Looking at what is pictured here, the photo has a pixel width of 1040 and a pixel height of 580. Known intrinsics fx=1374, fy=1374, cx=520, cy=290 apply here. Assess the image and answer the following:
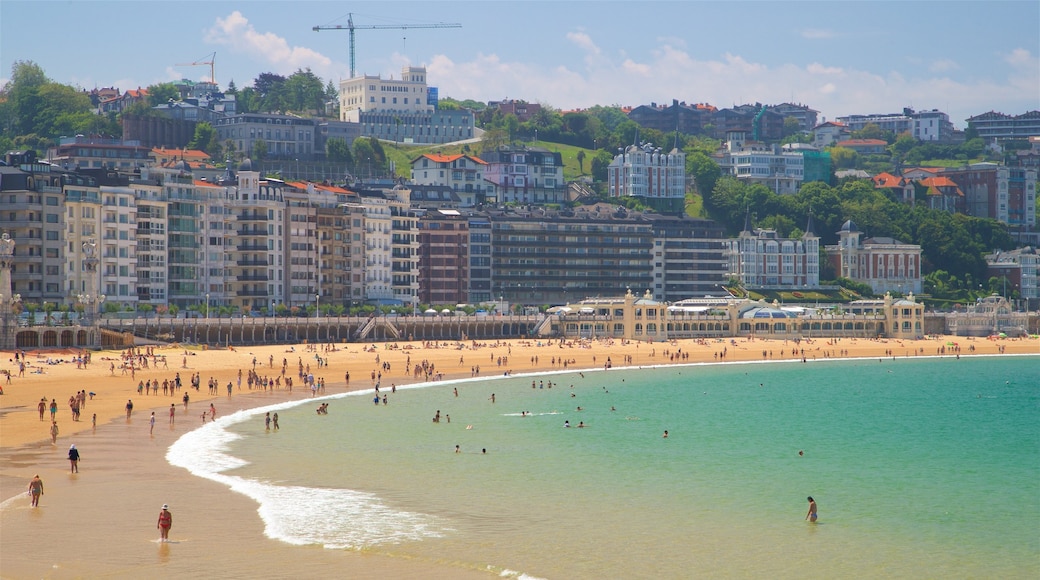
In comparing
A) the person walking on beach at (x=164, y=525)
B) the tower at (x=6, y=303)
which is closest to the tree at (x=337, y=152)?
the tower at (x=6, y=303)

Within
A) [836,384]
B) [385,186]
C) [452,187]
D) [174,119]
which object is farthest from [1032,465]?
[174,119]

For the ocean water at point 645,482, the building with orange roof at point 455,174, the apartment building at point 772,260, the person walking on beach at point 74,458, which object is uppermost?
the building with orange roof at point 455,174

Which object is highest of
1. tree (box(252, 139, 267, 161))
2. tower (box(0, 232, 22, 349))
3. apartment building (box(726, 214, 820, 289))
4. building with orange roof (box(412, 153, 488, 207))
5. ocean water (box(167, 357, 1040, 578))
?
tree (box(252, 139, 267, 161))

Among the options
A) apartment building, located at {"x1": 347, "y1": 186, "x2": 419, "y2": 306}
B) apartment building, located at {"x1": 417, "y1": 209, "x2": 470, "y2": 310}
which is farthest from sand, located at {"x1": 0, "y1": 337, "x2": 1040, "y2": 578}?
apartment building, located at {"x1": 417, "y1": 209, "x2": 470, "y2": 310}

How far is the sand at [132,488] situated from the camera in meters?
33.8

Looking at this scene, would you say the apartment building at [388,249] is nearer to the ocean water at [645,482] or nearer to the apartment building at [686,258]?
the apartment building at [686,258]

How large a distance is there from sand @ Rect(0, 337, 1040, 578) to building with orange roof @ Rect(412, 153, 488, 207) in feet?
306

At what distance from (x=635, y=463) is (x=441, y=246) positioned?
106077 millimetres

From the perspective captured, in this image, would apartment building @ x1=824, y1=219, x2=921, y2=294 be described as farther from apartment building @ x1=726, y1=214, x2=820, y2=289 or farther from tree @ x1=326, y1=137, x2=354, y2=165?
tree @ x1=326, y1=137, x2=354, y2=165

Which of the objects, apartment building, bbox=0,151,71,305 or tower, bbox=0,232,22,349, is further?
apartment building, bbox=0,151,71,305

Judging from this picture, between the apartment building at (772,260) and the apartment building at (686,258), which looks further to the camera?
the apartment building at (772,260)

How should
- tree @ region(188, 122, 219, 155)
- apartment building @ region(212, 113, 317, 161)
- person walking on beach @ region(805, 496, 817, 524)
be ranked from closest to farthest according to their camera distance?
person walking on beach @ region(805, 496, 817, 524) < tree @ region(188, 122, 219, 155) < apartment building @ region(212, 113, 317, 161)

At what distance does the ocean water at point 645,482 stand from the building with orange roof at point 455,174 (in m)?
109

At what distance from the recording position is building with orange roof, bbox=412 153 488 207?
630ft
